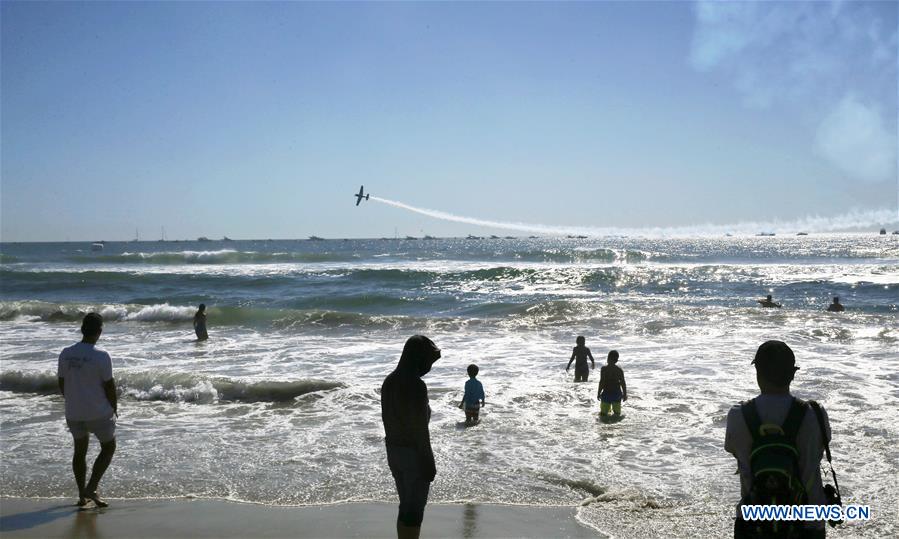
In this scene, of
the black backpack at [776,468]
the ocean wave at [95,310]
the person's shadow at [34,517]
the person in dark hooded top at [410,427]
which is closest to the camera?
the black backpack at [776,468]

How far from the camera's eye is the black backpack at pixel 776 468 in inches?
114

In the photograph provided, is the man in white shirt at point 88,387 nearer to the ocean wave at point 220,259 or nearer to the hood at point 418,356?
the hood at point 418,356

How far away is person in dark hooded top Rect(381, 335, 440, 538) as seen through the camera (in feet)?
13.3

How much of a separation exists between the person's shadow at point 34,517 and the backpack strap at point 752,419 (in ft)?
Result: 18.4

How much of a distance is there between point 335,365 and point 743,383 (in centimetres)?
801

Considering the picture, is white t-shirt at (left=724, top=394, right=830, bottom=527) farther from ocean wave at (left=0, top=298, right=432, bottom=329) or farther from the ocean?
ocean wave at (left=0, top=298, right=432, bottom=329)

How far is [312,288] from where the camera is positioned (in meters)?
38.8

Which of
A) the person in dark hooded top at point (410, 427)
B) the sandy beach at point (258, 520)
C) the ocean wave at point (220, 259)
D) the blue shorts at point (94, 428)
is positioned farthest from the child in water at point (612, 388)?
the ocean wave at point (220, 259)

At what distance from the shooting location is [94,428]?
5.90m

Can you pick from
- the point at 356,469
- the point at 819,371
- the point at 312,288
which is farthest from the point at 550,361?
the point at 312,288

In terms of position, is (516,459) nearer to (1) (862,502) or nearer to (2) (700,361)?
(1) (862,502)

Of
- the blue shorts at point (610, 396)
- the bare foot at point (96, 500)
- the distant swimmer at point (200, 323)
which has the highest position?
the blue shorts at point (610, 396)

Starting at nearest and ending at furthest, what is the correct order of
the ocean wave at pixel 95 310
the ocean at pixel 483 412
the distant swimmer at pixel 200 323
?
1. the ocean at pixel 483 412
2. the distant swimmer at pixel 200 323
3. the ocean wave at pixel 95 310

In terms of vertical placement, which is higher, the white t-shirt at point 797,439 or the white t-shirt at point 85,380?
the white t-shirt at point 797,439
